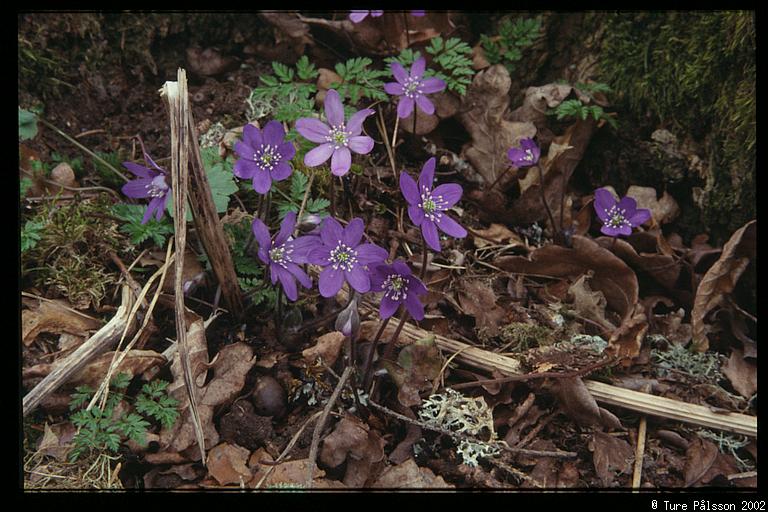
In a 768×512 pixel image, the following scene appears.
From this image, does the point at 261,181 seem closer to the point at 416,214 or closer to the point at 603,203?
the point at 416,214

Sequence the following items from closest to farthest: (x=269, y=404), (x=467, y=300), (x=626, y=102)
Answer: (x=269, y=404)
(x=467, y=300)
(x=626, y=102)

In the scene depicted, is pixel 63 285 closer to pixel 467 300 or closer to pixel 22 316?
pixel 22 316

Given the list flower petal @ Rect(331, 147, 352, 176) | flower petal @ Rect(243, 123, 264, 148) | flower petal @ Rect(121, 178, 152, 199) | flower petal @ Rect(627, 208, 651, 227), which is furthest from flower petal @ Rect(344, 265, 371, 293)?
flower petal @ Rect(627, 208, 651, 227)

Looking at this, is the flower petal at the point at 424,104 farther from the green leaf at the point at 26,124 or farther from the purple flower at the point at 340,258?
the green leaf at the point at 26,124

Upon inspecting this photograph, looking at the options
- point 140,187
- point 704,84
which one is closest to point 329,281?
point 140,187

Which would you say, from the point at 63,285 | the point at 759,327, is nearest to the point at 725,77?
the point at 759,327
